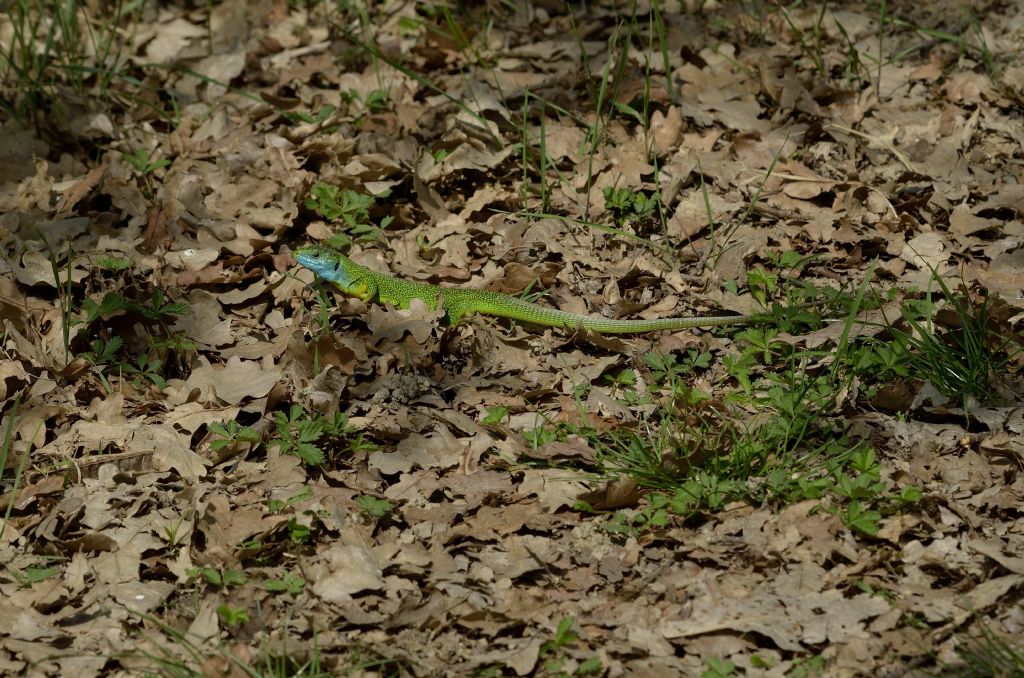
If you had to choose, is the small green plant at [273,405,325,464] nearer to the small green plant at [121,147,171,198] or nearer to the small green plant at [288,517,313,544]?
the small green plant at [288,517,313,544]

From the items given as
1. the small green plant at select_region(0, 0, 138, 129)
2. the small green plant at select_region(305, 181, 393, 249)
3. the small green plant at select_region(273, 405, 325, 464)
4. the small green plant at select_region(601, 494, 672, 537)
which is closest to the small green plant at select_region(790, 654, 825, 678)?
the small green plant at select_region(601, 494, 672, 537)

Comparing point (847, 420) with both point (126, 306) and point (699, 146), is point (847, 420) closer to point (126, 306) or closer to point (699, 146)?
point (699, 146)

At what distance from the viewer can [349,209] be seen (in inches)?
229

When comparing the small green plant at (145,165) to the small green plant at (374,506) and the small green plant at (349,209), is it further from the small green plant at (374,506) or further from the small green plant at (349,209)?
→ the small green plant at (374,506)

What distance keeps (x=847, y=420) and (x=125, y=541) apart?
312 centimetres

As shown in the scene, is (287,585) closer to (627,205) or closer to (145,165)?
(627,205)

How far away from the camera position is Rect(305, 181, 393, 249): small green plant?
5.81m

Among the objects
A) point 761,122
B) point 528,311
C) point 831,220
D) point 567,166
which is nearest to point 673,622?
point 528,311

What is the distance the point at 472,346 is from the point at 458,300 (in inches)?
14.0

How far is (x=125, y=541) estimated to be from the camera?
392cm

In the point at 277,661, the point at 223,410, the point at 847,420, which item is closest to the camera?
the point at 277,661

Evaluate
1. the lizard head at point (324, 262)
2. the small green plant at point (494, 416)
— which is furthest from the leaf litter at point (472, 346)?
the lizard head at point (324, 262)

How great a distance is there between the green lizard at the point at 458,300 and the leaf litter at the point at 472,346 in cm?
10

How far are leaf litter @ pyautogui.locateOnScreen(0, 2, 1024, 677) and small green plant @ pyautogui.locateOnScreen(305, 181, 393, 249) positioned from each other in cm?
5
